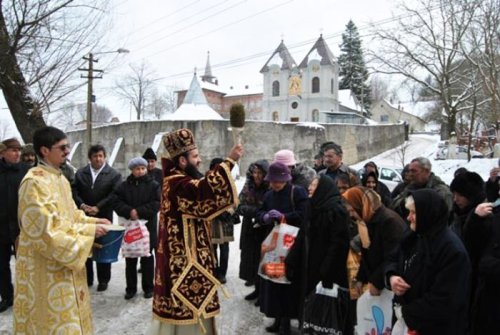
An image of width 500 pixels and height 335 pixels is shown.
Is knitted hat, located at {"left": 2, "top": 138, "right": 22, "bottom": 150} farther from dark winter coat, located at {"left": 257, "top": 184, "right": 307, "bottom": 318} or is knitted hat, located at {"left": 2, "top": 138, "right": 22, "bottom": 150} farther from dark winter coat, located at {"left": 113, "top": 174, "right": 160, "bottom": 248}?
dark winter coat, located at {"left": 257, "top": 184, "right": 307, "bottom": 318}

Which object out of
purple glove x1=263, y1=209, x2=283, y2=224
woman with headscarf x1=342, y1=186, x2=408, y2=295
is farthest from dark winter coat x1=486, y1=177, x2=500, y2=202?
purple glove x1=263, y1=209, x2=283, y2=224

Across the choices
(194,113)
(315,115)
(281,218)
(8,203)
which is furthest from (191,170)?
(315,115)

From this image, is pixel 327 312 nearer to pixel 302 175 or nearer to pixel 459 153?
pixel 302 175

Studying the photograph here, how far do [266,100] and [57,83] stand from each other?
4925 cm

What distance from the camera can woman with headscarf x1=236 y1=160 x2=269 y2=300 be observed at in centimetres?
586

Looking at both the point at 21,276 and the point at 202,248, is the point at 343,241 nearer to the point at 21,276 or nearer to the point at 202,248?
the point at 202,248

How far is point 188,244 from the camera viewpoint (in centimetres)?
341

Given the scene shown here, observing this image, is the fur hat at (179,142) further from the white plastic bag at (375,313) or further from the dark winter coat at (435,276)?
the white plastic bag at (375,313)

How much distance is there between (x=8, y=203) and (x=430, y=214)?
5071mm

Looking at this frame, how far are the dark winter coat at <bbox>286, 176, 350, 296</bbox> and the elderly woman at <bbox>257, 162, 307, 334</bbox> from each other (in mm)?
355

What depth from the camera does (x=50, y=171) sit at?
130 inches

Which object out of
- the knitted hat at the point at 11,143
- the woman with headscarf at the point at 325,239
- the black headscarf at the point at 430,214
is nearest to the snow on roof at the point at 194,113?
the knitted hat at the point at 11,143

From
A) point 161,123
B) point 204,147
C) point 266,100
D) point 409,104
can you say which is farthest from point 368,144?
point 409,104

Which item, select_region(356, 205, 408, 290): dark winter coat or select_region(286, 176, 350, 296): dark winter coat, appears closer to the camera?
select_region(356, 205, 408, 290): dark winter coat
